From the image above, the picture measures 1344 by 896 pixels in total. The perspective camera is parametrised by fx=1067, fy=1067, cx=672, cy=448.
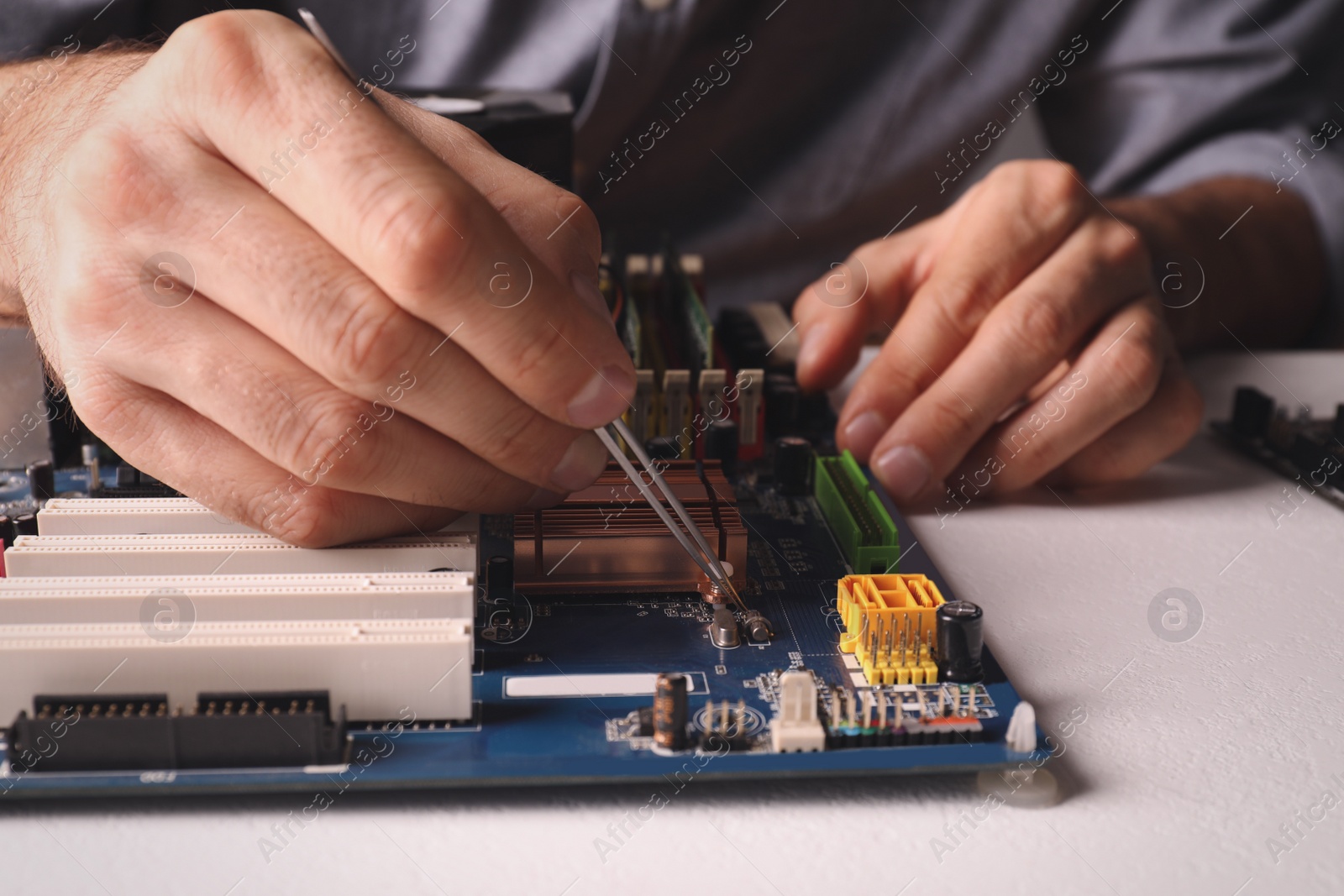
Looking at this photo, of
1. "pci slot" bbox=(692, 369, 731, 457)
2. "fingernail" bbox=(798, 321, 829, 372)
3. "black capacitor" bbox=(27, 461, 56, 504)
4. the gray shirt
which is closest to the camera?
"black capacitor" bbox=(27, 461, 56, 504)

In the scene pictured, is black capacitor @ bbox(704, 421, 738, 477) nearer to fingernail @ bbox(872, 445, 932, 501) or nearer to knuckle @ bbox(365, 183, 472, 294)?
fingernail @ bbox(872, 445, 932, 501)

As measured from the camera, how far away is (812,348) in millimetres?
2252

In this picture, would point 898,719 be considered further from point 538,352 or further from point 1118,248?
point 1118,248

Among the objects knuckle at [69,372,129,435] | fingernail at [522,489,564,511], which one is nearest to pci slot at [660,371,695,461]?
fingernail at [522,489,564,511]

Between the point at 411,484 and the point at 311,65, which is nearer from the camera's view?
the point at 311,65

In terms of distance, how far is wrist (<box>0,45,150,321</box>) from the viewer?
59.5 inches

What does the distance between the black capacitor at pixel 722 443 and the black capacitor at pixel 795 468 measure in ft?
0.30

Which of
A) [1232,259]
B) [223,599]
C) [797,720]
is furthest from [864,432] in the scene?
[1232,259]

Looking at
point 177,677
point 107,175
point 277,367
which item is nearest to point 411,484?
point 277,367

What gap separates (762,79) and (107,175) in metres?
2.02

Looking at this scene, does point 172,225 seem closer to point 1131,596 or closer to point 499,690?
point 499,690

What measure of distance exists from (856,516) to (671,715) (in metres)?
0.61

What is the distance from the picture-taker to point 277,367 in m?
1.29

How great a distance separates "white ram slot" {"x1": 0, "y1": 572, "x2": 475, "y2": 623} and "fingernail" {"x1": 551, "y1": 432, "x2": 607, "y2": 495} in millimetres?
206
